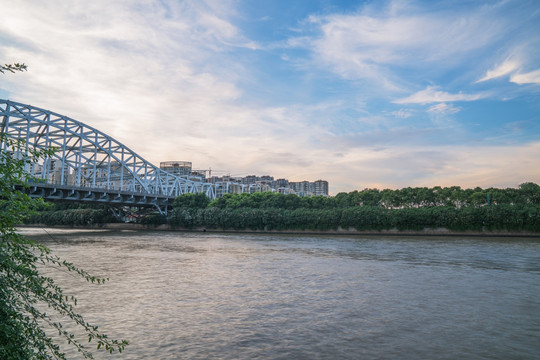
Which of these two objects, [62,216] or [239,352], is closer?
[239,352]

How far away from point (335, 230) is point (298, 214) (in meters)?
8.24

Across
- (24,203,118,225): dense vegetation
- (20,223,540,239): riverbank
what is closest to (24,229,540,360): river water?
(20,223,540,239): riverbank

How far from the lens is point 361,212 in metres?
70.2

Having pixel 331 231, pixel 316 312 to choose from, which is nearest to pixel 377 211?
pixel 331 231

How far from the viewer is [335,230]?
73125mm

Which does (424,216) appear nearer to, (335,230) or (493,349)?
(335,230)

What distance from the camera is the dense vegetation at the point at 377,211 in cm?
6078

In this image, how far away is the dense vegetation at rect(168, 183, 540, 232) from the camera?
6078 cm

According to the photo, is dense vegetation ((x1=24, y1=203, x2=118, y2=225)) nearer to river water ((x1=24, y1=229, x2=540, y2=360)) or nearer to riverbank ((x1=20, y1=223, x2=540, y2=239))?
riverbank ((x1=20, y1=223, x2=540, y2=239))

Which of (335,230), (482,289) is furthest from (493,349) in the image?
(335,230)

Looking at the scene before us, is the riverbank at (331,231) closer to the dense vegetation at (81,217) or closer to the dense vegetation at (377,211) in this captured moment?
the dense vegetation at (377,211)

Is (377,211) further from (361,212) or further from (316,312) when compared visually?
(316,312)

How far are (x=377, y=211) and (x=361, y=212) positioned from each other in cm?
283

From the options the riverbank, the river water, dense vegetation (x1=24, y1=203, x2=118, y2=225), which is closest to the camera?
the river water
